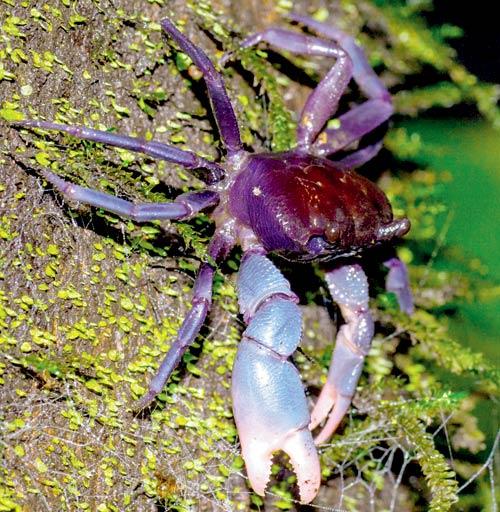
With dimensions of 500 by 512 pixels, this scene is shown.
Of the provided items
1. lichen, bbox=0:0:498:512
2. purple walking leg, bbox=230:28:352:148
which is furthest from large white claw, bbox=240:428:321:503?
purple walking leg, bbox=230:28:352:148

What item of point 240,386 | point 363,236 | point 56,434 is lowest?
point 56,434

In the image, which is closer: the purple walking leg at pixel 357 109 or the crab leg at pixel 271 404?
the crab leg at pixel 271 404

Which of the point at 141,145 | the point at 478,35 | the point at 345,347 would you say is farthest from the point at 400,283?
the point at 478,35

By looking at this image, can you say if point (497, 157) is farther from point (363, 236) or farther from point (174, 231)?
point (174, 231)

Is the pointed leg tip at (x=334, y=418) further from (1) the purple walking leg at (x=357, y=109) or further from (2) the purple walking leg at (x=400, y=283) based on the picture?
(1) the purple walking leg at (x=357, y=109)

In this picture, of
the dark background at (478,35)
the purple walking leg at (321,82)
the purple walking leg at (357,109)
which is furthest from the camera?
the dark background at (478,35)

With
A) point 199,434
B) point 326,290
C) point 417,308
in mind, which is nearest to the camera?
point 199,434

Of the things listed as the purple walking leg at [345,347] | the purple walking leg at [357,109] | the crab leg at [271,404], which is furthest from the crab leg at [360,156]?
the crab leg at [271,404]

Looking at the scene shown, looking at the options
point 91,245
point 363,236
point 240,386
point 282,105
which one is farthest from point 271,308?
point 282,105
